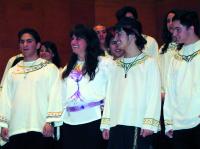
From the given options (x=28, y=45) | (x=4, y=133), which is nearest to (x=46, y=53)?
(x=28, y=45)

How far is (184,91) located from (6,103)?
1.92m

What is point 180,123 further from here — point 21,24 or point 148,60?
point 21,24

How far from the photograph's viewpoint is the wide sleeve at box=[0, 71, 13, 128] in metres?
5.02

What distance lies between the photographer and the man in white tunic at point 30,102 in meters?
4.88

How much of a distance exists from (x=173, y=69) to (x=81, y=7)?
4919 millimetres

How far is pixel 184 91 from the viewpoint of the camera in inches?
169

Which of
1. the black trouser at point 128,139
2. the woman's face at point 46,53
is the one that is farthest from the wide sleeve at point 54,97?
the woman's face at point 46,53

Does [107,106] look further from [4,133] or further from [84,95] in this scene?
[4,133]

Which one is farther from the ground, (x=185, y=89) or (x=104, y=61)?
(x=104, y=61)

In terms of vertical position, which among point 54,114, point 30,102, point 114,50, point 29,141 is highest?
point 114,50

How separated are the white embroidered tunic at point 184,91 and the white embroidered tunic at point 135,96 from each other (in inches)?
7.1

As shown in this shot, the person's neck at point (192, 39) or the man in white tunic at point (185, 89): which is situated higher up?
the person's neck at point (192, 39)

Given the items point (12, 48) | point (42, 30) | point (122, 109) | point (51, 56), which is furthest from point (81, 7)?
point (122, 109)

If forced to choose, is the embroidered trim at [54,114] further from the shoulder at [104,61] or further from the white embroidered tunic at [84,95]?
the shoulder at [104,61]
